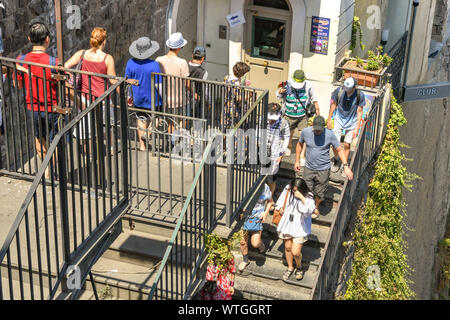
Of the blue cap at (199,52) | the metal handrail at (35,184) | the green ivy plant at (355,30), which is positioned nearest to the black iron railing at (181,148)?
the blue cap at (199,52)

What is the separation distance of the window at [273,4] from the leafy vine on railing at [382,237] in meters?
2.69

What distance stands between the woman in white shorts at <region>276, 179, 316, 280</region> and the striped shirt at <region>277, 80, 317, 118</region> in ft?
5.24

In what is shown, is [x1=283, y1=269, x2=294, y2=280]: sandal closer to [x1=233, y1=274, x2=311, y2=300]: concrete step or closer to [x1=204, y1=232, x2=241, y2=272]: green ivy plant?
[x1=233, y1=274, x2=311, y2=300]: concrete step

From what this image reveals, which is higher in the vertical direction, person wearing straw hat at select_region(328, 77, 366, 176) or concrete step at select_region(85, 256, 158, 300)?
person wearing straw hat at select_region(328, 77, 366, 176)

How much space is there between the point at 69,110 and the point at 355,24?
771 centimetres

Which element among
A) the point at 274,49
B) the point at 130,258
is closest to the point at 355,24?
the point at 274,49

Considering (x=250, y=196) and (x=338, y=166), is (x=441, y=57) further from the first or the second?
(x=250, y=196)

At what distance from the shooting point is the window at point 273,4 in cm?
1287

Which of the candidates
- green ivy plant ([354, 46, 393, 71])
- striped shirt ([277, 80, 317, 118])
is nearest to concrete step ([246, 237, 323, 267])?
striped shirt ([277, 80, 317, 118])

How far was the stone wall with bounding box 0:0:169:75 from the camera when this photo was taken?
28.8 ft

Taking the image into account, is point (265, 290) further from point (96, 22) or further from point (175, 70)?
point (96, 22)

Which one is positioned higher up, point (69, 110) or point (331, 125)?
point (69, 110)
